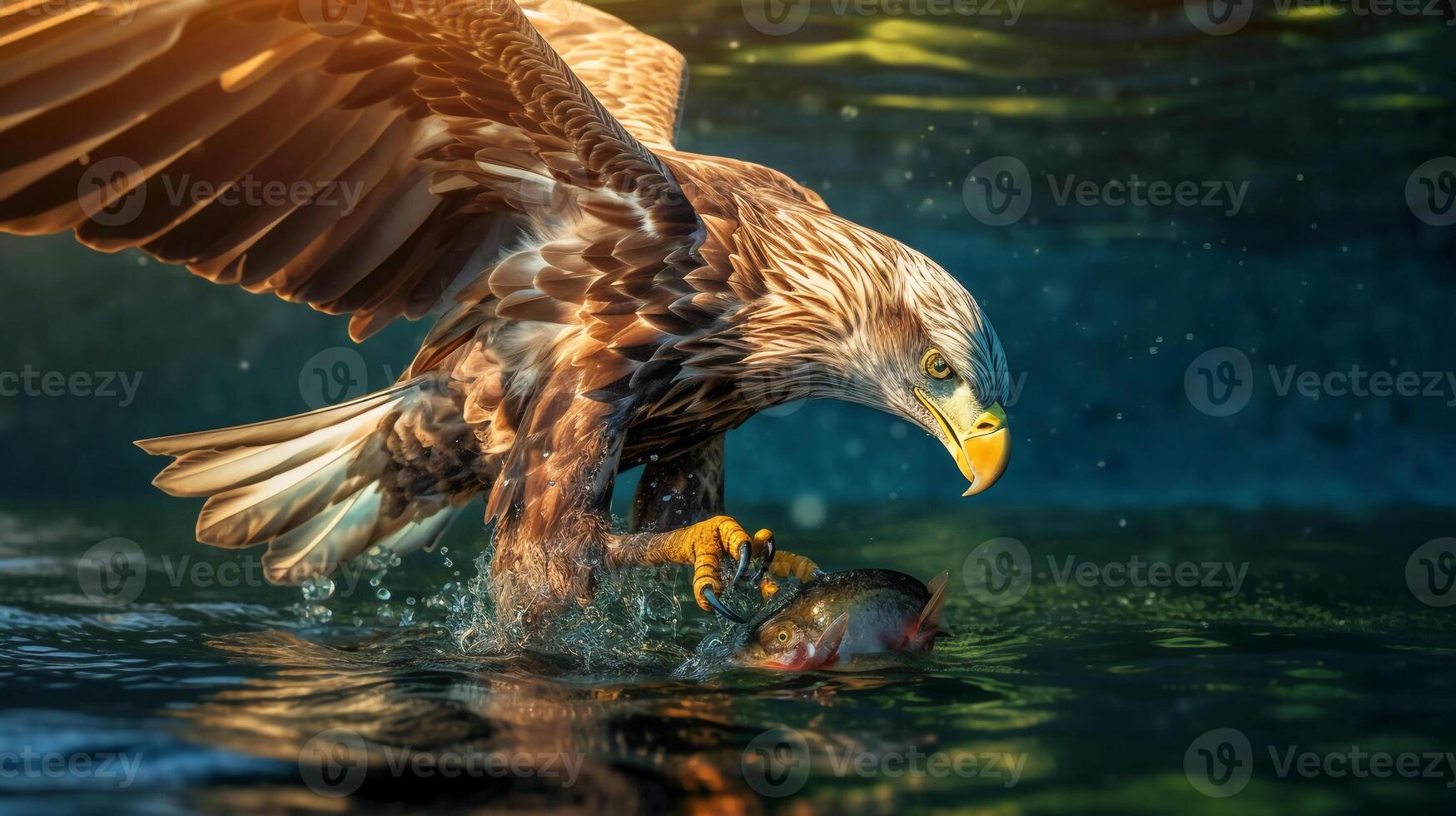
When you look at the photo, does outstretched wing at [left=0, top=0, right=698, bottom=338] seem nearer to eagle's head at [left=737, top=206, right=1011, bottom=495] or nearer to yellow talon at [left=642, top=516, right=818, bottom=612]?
eagle's head at [left=737, top=206, right=1011, bottom=495]

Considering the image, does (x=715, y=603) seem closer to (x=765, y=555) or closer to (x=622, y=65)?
(x=765, y=555)

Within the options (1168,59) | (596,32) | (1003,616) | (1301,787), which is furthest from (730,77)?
(1301,787)

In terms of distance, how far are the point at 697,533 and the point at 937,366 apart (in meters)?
0.96

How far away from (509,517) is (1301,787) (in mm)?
2549

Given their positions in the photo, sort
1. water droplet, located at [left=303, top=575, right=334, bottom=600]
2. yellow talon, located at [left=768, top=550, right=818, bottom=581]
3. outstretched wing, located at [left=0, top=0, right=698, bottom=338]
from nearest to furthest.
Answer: outstretched wing, located at [left=0, top=0, right=698, bottom=338] → yellow talon, located at [left=768, top=550, right=818, bottom=581] → water droplet, located at [left=303, top=575, right=334, bottom=600]

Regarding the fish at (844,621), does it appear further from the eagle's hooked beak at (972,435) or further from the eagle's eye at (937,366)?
the eagle's eye at (937,366)

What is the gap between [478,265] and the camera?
15.1ft

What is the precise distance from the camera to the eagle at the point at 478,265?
12.2 ft

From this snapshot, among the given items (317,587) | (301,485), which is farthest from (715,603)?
(317,587)

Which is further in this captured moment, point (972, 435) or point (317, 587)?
point (317, 587)

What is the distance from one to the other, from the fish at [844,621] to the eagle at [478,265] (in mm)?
194

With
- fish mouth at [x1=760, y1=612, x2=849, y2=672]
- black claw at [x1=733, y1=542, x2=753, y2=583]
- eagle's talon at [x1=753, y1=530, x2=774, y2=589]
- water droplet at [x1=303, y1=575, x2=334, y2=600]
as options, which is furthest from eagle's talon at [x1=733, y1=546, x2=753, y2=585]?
water droplet at [x1=303, y1=575, x2=334, y2=600]

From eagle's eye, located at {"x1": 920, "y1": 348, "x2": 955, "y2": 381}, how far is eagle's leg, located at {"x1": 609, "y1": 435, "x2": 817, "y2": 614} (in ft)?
2.47

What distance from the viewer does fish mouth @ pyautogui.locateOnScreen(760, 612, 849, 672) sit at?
372cm
